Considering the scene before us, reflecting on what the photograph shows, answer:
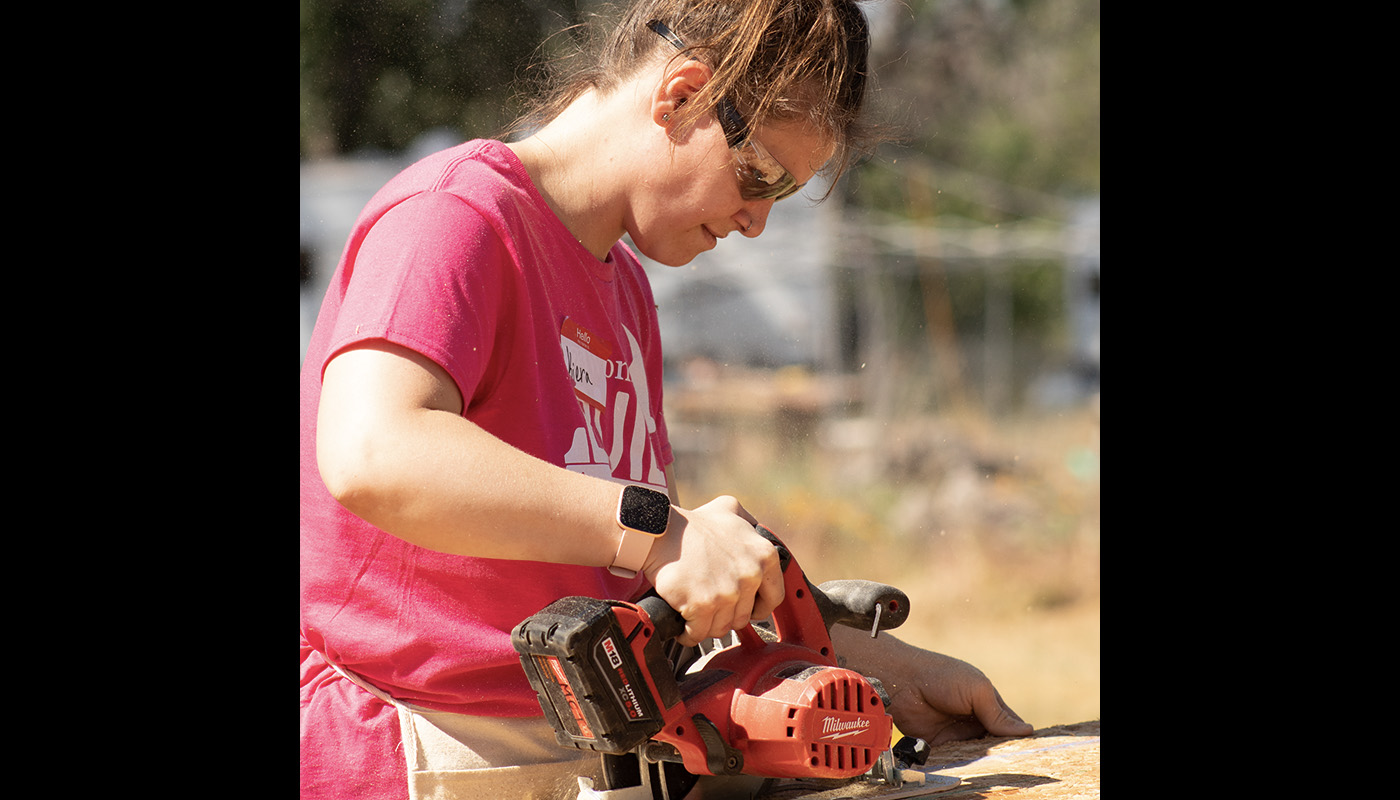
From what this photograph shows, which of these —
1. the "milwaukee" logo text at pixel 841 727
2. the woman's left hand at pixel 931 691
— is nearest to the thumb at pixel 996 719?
the woman's left hand at pixel 931 691

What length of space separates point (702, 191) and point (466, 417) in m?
0.56

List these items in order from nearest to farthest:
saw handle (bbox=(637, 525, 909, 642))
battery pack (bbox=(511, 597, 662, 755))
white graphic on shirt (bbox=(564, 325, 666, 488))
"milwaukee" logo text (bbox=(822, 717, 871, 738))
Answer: battery pack (bbox=(511, 597, 662, 755)), "milwaukee" logo text (bbox=(822, 717, 871, 738)), white graphic on shirt (bbox=(564, 325, 666, 488)), saw handle (bbox=(637, 525, 909, 642))

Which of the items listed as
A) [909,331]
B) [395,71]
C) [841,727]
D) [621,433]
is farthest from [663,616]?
[909,331]

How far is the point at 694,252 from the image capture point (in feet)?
5.73

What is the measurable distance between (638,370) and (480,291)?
0.55 metres

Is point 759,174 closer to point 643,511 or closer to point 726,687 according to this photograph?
point 643,511

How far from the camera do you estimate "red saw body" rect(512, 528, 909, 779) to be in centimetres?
120

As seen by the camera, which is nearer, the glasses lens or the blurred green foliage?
the glasses lens

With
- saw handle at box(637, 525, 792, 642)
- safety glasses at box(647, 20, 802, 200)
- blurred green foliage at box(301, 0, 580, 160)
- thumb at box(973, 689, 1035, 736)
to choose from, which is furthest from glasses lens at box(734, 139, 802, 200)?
blurred green foliage at box(301, 0, 580, 160)

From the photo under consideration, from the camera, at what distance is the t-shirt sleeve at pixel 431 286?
1.20m

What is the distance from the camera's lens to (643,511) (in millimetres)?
1238

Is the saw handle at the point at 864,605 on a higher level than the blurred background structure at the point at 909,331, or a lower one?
lower

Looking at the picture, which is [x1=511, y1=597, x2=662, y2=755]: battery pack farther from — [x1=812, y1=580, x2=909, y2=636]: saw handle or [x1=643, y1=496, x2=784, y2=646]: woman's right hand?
[x1=812, y1=580, x2=909, y2=636]: saw handle

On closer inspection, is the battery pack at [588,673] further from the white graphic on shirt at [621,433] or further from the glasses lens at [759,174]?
the glasses lens at [759,174]
